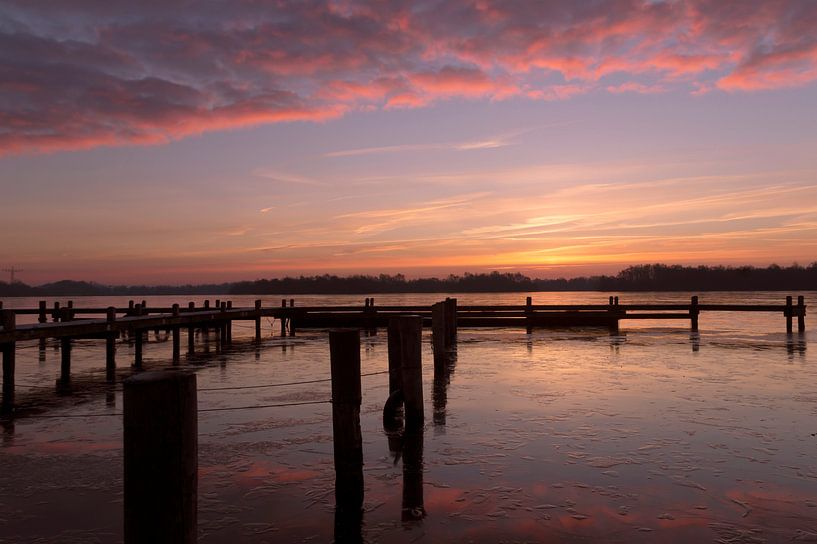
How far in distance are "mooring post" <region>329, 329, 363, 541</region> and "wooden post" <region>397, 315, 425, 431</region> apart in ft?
8.98

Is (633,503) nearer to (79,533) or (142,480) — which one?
(142,480)

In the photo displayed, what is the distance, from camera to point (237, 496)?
8078 mm

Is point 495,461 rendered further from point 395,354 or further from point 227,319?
point 227,319

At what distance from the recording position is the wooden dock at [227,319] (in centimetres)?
1745

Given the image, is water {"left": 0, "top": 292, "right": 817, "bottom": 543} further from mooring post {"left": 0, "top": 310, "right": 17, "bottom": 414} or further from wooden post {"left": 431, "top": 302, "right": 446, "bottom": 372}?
wooden post {"left": 431, "top": 302, "right": 446, "bottom": 372}

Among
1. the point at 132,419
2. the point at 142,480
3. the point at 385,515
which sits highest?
the point at 132,419

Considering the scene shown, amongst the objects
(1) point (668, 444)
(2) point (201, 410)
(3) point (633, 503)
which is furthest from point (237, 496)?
(1) point (668, 444)

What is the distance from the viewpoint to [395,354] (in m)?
12.4

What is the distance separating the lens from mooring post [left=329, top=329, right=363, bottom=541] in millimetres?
8047

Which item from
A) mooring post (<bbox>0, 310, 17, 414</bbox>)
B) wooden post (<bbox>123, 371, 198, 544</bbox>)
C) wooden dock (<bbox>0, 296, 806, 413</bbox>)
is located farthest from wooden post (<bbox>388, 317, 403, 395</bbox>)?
mooring post (<bbox>0, 310, 17, 414</bbox>)

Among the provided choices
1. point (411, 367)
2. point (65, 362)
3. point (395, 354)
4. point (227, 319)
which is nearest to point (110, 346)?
point (65, 362)

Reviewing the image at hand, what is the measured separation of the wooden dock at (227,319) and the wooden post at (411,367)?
805 cm

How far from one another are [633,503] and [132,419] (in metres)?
5.89

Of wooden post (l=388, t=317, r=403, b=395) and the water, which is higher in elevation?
wooden post (l=388, t=317, r=403, b=395)
